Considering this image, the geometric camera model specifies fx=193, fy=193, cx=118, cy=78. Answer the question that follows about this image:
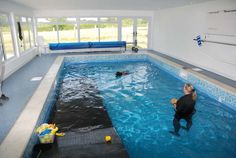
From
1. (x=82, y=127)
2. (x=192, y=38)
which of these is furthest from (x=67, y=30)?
(x=82, y=127)

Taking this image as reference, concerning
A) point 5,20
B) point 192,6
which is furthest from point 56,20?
point 192,6

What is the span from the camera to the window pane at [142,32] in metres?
11.8

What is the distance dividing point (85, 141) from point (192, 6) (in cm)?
693

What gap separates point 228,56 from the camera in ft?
19.1

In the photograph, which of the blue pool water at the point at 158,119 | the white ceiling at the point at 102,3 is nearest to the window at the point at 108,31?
the white ceiling at the point at 102,3

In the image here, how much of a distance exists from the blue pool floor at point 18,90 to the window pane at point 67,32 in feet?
14.3

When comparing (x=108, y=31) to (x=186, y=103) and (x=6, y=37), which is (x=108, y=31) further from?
(x=186, y=103)

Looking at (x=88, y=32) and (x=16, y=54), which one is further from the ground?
(x=88, y=32)

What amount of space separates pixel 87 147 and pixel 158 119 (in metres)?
1.95

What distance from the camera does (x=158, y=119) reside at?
167 inches

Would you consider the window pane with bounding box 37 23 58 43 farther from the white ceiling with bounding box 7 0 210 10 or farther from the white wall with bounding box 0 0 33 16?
the white ceiling with bounding box 7 0 210 10

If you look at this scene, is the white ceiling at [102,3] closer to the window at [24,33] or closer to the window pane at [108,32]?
the window at [24,33]

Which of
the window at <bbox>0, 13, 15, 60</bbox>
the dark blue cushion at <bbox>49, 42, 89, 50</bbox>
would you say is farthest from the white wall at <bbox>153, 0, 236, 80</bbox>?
the window at <bbox>0, 13, 15, 60</bbox>

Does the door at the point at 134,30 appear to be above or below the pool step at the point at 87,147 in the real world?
above
